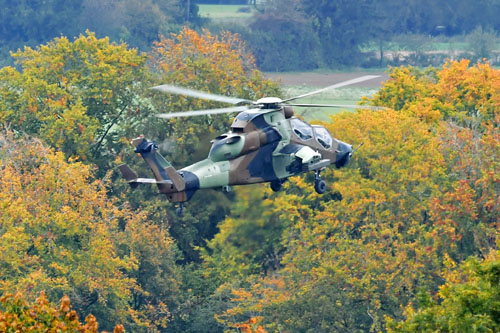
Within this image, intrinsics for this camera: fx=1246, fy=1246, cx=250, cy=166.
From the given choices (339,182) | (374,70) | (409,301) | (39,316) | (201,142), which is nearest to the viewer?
(39,316)

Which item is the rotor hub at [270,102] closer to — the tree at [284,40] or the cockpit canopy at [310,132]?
the cockpit canopy at [310,132]

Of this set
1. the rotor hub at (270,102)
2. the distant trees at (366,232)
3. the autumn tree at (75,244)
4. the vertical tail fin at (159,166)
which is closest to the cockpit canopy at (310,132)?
the rotor hub at (270,102)

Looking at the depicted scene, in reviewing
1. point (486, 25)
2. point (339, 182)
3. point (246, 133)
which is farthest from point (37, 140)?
point (486, 25)

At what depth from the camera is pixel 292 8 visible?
155 meters

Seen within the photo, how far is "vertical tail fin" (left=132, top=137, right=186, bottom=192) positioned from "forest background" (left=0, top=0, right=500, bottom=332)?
48.8 feet

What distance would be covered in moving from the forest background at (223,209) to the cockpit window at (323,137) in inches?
468

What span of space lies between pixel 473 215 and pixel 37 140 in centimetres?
2629

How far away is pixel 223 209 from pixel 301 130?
28749mm

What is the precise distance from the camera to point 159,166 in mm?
47781

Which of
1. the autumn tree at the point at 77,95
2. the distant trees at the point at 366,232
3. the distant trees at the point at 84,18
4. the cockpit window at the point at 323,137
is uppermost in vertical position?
the cockpit window at the point at 323,137

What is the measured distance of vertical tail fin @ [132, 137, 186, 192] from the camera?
47125 mm

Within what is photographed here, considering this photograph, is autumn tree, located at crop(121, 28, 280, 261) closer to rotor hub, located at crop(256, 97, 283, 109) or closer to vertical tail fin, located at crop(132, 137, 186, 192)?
rotor hub, located at crop(256, 97, 283, 109)

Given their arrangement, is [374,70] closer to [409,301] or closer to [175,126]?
[175,126]

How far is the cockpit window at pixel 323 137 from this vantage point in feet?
170
